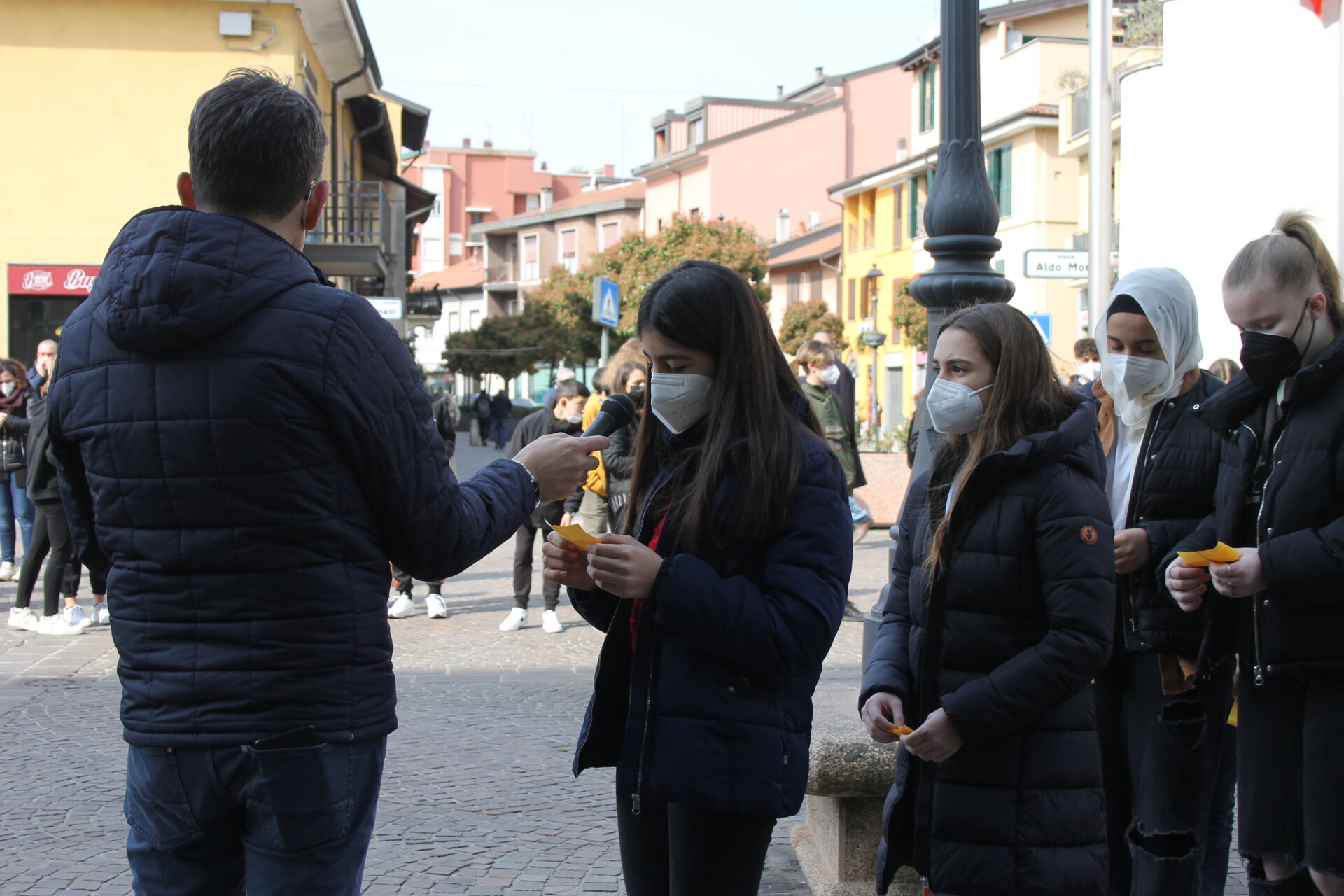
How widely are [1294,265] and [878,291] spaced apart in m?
44.4

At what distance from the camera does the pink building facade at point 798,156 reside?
6131 cm

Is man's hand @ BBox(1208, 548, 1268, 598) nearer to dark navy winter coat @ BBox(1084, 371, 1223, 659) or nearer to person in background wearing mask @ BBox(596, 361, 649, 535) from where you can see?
dark navy winter coat @ BBox(1084, 371, 1223, 659)

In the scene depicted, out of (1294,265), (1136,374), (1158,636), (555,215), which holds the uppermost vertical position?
(555,215)

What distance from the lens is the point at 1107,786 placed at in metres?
3.63

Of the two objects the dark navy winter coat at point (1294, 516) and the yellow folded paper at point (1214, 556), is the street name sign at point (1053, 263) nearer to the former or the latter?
the dark navy winter coat at point (1294, 516)

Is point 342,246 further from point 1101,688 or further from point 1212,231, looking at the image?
point 1101,688

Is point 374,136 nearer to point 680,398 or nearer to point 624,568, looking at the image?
point 680,398

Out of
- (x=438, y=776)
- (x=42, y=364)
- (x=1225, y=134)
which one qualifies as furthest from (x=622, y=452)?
(x=1225, y=134)

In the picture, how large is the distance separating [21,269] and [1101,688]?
20.0 meters

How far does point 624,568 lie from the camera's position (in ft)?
8.27

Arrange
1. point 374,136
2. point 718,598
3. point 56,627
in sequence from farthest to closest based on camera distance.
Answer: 1. point 374,136
2. point 56,627
3. point 718,598

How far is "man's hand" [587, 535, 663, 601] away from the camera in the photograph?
252 cm

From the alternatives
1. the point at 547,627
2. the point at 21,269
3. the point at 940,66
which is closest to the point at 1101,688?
the point at 940,66

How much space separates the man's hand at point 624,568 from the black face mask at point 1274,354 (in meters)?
1.72
